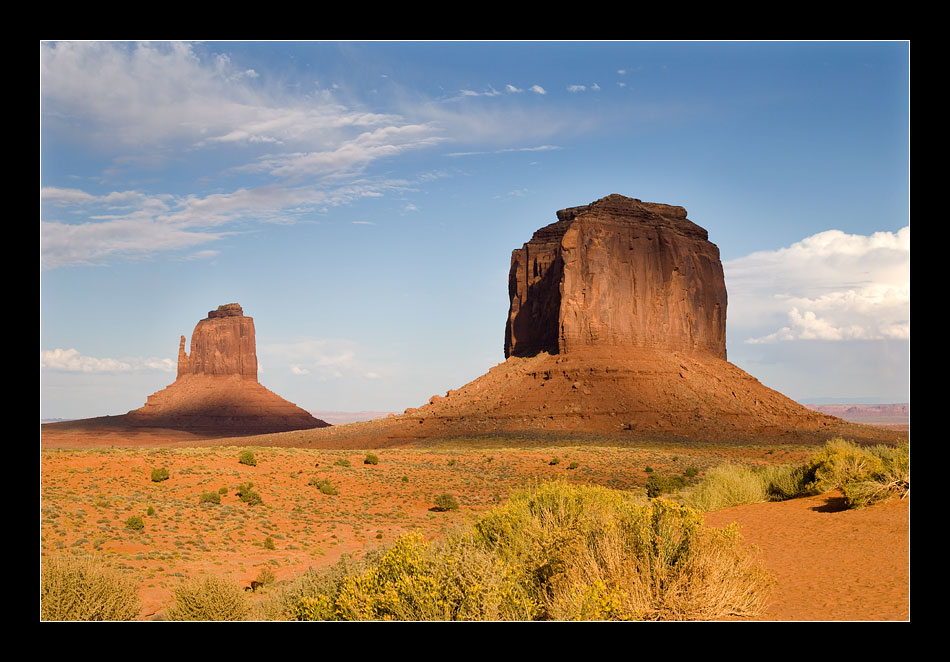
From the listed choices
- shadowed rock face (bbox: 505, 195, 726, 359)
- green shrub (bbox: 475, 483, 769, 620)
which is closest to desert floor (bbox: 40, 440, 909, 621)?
green shrub (bbox: 475, 483, 769, 620)

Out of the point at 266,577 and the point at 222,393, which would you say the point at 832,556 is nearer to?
the point at 266,577

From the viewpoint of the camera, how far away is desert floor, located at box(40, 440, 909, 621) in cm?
996

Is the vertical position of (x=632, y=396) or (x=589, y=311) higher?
(x=589, y=311)

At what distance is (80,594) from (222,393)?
140m

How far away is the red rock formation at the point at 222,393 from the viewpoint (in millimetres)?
129875

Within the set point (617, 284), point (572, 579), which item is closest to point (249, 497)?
point (572, 579)

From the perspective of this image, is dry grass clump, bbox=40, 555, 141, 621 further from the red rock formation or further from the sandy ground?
the red rock formation

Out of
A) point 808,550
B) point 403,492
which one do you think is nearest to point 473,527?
point 808,550

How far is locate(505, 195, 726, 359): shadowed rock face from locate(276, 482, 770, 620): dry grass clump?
76.6 m

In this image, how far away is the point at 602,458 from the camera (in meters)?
46.0

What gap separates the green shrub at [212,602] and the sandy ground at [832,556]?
6.97 m

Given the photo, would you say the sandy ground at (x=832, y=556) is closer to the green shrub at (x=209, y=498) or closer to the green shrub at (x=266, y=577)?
the green shrub at (x=266, y=577)
